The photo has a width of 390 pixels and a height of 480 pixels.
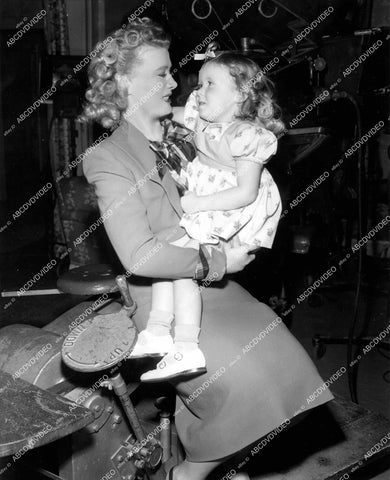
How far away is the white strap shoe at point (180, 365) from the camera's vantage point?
1.88 meters

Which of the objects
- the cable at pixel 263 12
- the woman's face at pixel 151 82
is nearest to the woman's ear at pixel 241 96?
the woman's face at pixel 151 82

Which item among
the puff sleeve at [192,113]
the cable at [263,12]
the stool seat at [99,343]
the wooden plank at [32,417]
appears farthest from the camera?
the cable at [263,12]

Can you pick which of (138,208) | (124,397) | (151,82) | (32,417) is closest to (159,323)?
(124,397)

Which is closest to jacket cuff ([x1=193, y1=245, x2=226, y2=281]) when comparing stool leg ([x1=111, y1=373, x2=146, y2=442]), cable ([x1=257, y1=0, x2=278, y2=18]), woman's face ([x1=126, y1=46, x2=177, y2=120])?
stool leg ([x1=111, y1=373, x2=146, y2=442])

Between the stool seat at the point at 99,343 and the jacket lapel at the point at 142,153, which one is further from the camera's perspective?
the jacket lapel at the point at 142,153

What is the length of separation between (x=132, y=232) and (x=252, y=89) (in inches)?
27.2

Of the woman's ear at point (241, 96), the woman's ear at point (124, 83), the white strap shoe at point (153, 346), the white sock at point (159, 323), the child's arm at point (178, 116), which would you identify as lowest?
the white strap shoe at point (153, 346)

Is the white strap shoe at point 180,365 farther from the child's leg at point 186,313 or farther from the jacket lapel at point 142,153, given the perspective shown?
the jacket lapel at point 142,153

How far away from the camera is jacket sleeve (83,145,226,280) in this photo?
6.01 ft

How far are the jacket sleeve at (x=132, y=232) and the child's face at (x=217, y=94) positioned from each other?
41 centimetres

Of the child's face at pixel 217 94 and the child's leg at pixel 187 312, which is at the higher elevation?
the child's face at pixel 217 94

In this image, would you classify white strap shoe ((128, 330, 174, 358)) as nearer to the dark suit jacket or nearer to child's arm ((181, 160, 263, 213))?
the dark suit jacket

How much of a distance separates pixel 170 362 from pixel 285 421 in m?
0.41

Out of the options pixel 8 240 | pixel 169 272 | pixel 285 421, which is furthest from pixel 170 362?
pixel 8 240
